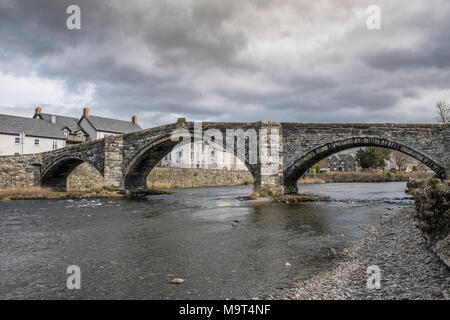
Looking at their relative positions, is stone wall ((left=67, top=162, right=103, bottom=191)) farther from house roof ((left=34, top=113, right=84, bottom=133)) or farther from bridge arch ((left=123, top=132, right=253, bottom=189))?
house roof ((left=34, top=113, right=84, bottom=133))

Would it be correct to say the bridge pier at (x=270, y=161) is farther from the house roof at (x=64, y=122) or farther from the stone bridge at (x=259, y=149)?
the house roof at (x=64, y=122)

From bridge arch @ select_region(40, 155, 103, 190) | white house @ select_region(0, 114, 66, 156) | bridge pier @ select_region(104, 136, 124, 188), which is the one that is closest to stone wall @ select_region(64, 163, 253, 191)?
bridge arch @ select_region(40, 155, 103, 190)

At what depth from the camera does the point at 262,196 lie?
24578 mm

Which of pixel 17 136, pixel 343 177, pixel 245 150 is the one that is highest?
pixel 17 136

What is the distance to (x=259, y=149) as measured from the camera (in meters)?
25.2

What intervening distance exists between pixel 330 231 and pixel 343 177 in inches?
2290

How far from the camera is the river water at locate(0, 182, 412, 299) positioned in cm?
589

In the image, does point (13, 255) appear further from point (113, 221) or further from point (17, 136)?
point (17, 136)

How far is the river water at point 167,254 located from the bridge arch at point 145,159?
51.1ft

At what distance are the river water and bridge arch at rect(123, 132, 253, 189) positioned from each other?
15.6 meters
